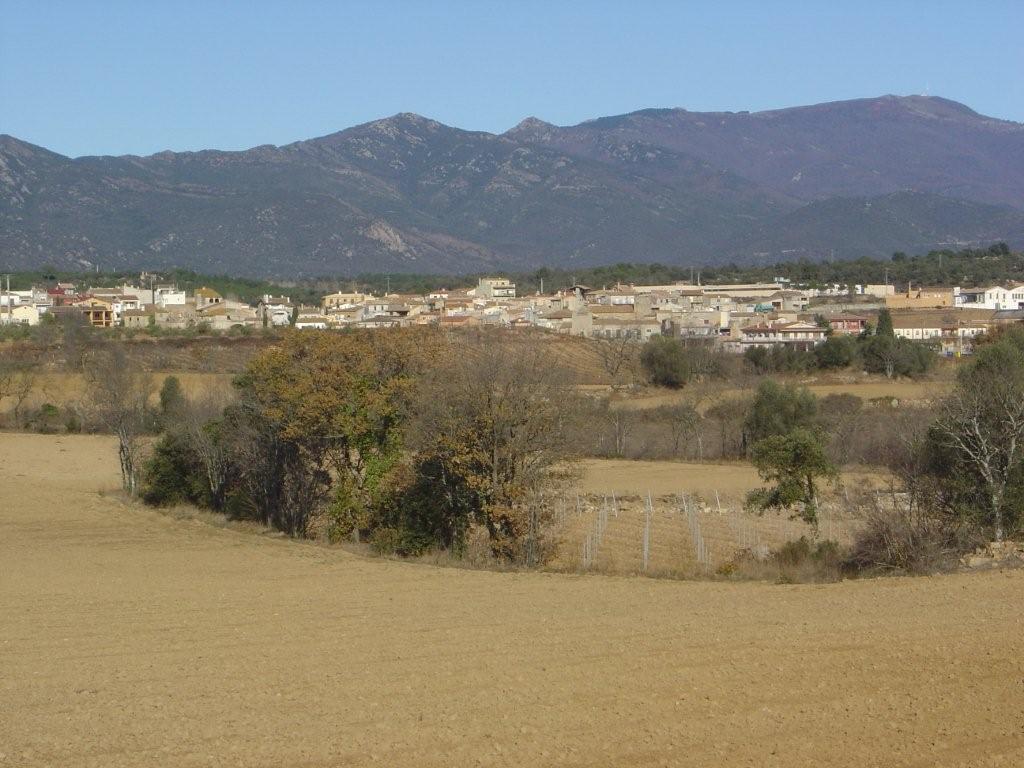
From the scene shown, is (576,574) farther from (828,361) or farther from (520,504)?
(828,361)

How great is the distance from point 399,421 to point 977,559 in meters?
A: 12.6

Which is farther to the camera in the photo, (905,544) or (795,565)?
(795,565)

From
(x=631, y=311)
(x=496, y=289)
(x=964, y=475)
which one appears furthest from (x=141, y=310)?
(x=964, y=475)

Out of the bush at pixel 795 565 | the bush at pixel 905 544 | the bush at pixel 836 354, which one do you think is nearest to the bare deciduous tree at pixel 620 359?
the bush at pixel 836 354

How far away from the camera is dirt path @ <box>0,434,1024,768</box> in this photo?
415 inches

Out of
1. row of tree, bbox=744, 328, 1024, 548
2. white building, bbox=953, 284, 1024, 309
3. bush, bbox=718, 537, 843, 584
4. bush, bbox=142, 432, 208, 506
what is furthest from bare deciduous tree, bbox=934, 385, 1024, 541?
white building, bbox=953, 284, 1024, 309

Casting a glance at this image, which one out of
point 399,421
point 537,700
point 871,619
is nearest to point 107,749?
point 537,700

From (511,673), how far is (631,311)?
92.4 m

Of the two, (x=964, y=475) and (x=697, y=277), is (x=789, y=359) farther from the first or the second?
(x=697, y=277)

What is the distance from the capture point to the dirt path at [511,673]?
34.6ft

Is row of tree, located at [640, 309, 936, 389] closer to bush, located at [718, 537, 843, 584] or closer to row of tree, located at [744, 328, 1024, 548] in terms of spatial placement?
row of tree, located at [744, 328, 1024, 548]

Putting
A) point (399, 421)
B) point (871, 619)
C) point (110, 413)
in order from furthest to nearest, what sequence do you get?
point (110, 413) < point (399, 421) < point (871, 619)

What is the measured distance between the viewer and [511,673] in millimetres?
12898

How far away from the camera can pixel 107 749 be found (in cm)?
1075
